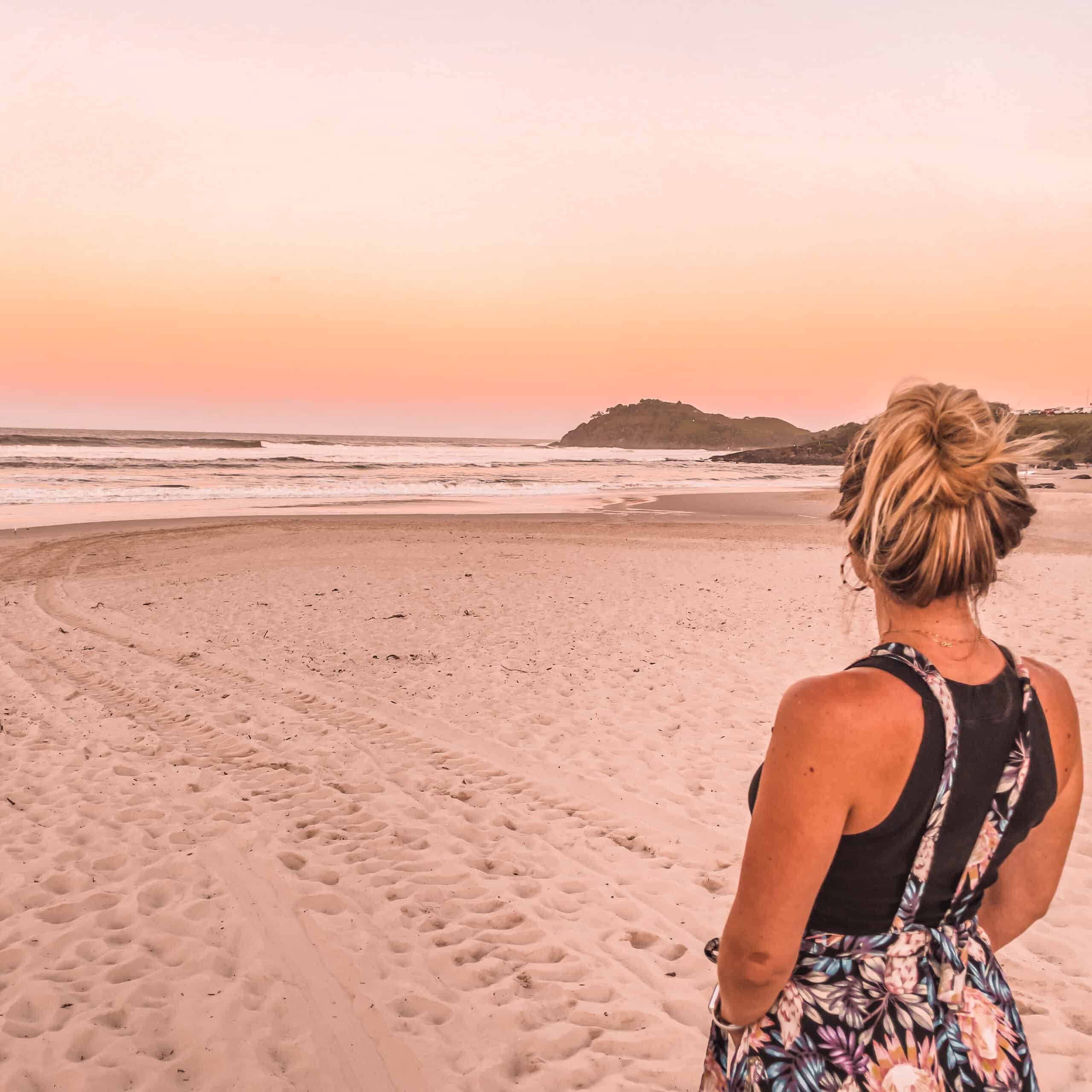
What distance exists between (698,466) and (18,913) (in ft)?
203

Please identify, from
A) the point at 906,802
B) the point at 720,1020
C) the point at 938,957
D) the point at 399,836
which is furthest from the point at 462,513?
the point at 906,802

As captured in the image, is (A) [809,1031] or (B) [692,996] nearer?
(A) [809,1031]

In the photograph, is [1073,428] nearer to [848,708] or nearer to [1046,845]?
[1046,845]

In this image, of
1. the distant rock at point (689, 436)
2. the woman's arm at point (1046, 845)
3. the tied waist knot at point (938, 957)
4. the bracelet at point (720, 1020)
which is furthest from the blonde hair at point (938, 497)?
the distant rock at point (689, 436)

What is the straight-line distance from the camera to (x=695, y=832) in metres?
5.09

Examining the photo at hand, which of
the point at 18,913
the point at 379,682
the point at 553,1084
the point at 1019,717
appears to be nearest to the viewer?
the point at 1019,717

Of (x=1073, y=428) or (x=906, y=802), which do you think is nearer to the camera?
(x=906, y=802)

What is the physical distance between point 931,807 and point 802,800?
0.24 metres

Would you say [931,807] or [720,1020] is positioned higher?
[931,807]

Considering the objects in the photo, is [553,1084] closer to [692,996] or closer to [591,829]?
[692,996]

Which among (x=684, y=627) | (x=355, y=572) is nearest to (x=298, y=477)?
(x=355, y=572)

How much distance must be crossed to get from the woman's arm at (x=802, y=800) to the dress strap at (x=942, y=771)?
6cm

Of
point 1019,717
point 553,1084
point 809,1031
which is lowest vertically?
point 553,1084

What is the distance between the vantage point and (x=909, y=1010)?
1.43m
